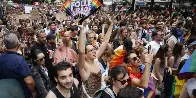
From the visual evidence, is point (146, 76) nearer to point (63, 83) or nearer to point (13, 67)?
point (63, 83)

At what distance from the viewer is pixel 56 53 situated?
6.86 metres

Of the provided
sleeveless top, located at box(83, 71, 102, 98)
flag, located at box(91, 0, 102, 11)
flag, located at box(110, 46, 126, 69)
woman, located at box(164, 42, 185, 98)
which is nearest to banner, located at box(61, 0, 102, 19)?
flag, located at box(91, 0, 102, 11)

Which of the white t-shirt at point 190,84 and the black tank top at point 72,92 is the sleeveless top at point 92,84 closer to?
the black tank top at point 72,92

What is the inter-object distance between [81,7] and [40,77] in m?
1.67

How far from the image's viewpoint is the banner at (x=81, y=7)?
683 cm

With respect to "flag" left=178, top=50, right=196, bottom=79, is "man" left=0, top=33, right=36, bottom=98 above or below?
below

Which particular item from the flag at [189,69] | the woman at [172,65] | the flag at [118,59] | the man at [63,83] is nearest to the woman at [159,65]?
the woman at [172,65]

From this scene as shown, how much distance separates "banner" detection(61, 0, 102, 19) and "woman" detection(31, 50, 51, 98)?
1.24 m

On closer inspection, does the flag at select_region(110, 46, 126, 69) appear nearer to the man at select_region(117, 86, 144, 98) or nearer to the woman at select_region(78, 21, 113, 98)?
the woman at select_region(78, 21, 113, 98)

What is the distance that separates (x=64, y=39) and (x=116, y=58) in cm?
140

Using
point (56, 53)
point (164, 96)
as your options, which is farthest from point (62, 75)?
point (164, 96)

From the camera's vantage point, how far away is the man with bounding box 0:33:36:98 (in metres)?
5.03

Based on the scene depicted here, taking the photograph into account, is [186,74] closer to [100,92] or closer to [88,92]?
[100,92]

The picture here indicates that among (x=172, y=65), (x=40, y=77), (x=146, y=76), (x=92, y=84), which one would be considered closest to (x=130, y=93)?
(x=146, y=76)
